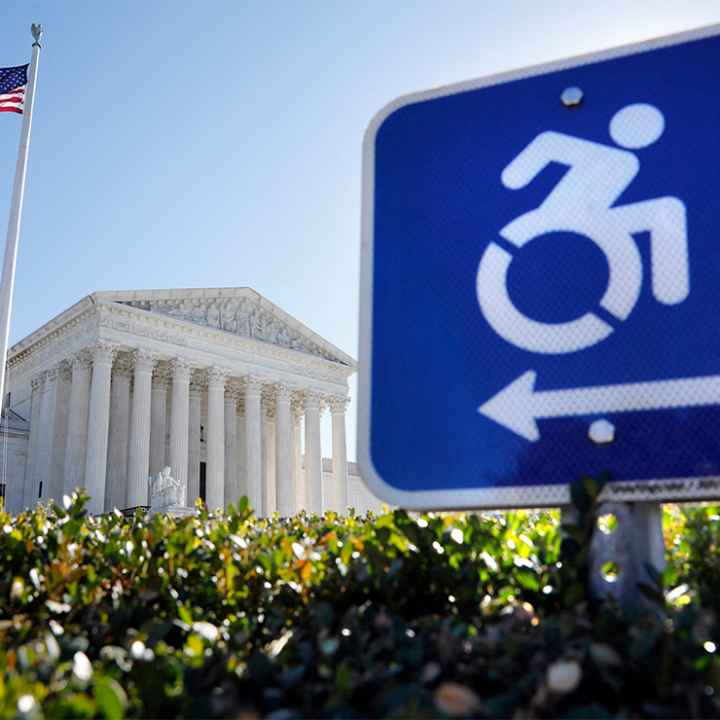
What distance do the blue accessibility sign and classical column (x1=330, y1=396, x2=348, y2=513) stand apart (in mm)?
46545

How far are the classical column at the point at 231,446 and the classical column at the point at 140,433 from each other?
6.17 meters

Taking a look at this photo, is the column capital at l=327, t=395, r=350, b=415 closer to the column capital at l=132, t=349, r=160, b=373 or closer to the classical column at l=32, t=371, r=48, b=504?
the column capital at l=132, t=349, r=160, b=373

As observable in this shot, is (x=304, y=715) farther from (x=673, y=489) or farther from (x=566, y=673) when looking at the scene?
(x=673, y=489)

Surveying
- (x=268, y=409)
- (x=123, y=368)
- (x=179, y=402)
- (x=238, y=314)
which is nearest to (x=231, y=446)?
(x=268, y=409)

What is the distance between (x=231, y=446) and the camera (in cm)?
4725

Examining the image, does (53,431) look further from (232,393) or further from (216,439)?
(232,393)

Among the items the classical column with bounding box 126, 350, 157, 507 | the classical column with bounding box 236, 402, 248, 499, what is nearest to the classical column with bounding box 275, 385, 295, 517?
the classical column with bounding box 236, 402, 248, 499

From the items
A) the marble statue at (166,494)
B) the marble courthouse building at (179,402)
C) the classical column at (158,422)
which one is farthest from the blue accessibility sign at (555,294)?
the classical column at (158,422)

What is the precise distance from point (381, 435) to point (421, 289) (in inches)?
19.5

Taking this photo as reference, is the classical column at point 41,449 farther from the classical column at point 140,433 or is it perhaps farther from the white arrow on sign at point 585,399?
the white arrow on sign at point 585,399

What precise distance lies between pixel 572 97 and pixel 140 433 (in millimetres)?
39402

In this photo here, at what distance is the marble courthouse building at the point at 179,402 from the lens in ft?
131

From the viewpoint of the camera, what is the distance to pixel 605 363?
229 centimetres

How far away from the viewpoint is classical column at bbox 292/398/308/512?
1881 inches
